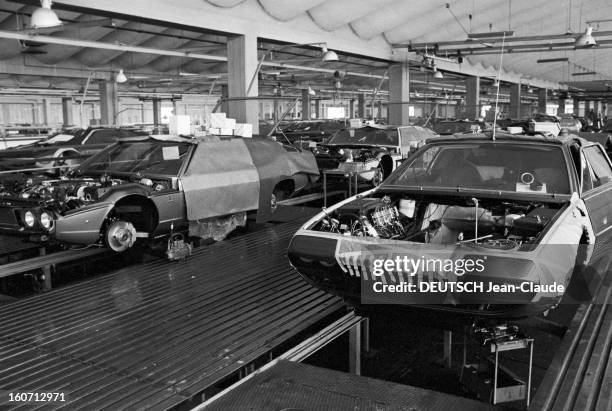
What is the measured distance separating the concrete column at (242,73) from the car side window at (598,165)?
28.2 feet

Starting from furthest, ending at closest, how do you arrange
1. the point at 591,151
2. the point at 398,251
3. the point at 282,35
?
the point at 282,35 → the point at 591,151 → the point at 398,251

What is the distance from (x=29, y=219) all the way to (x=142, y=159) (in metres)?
1.69

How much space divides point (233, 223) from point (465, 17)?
15.1 metres

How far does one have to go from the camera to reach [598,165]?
530 centimetres

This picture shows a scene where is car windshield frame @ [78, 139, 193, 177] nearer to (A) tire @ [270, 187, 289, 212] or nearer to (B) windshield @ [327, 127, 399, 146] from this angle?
(A) tire @ [270, 187, 289, 212]

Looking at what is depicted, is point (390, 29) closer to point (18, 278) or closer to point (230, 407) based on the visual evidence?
point (18, 278)

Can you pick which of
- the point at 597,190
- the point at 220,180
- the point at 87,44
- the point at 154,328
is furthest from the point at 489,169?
the point at 87,44

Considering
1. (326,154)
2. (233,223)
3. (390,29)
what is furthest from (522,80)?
(233,223)

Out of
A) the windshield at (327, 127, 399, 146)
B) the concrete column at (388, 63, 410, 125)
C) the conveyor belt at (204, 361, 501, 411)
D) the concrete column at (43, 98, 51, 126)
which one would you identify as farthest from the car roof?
the concrete column at (43, 98, 51, 126)

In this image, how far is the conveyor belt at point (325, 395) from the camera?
302 cm

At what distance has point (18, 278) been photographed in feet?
22.3

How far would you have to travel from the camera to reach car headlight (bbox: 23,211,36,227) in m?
5.67

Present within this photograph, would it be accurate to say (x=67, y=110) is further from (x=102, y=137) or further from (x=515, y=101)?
(x=515, y=101)

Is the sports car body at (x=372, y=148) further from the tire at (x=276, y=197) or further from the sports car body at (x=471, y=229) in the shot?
the sports car body at (x=471, y=229)
